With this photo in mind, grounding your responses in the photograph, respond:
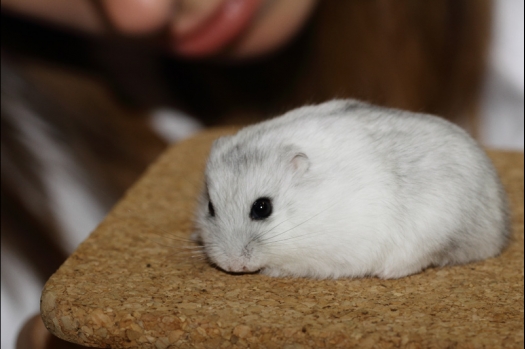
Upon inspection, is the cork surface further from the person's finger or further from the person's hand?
the person's hand

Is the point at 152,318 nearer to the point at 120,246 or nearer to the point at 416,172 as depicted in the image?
the point at 120,246

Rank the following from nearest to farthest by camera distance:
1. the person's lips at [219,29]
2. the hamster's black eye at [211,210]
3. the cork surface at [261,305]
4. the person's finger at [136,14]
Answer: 1. the cork surface at [261,305]
2. the hamster's black eye at [211,210]
3. the person's finger at [136,14]
4. the person's lips at [219,29]

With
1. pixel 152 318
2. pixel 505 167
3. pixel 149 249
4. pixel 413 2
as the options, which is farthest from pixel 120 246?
pixel 413 2

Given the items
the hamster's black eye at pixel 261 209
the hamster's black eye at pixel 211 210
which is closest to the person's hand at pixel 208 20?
the hamster's black eye at pixel 211 210

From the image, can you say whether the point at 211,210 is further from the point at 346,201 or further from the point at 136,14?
the point at 136,14

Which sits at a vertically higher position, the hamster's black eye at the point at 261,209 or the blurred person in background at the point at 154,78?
the blurred person in background at the point at 154,78

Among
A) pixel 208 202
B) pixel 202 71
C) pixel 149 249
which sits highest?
pixel 202 71

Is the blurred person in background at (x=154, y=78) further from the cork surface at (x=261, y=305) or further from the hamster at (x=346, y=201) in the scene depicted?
the cork surface at (x=261, y=305)
